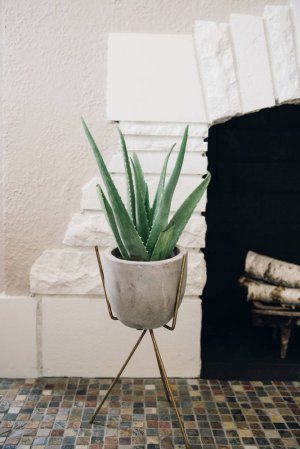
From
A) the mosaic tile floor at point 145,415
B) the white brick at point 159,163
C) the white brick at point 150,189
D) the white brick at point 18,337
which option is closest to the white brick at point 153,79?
the white brick at point 159,163

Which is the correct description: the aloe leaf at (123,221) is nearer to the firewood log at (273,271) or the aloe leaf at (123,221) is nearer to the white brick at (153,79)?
the white brick at (153,79)

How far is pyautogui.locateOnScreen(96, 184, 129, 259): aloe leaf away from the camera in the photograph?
167cm

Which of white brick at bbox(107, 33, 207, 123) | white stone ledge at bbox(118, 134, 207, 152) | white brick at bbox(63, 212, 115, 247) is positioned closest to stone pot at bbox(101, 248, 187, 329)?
white brick at bbox(63, 212, 115, 247)

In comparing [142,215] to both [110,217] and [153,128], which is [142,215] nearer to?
[110,217]

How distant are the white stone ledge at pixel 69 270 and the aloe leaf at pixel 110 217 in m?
0.53

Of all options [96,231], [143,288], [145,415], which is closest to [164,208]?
[143,288]

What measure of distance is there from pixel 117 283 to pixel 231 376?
3.36 ft

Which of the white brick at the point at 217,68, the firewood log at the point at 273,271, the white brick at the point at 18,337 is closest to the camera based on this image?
the white brick at the point at 217,68

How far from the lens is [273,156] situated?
2.71 metres

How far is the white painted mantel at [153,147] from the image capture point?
208 centimetres

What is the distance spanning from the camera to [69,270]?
2.26 m

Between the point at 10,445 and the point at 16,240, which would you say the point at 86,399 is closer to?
A: the point at 10,445

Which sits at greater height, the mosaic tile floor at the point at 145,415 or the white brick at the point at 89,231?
the white brick at the point at 89,231

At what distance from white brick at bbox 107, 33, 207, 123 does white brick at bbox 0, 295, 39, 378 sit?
3.45 feet
